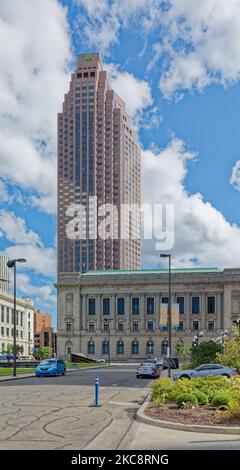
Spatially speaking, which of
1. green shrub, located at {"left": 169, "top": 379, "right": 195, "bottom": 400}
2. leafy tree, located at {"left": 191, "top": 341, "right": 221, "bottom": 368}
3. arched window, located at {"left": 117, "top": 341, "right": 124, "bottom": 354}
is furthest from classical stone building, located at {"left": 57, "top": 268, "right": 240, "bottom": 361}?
green shrub, located at {"left": 169, "top": 379, "right": 195, "bottom": 400}

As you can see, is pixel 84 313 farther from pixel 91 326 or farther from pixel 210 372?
pixel 210 372

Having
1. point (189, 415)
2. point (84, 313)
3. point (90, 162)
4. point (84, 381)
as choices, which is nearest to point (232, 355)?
point (84, 381)

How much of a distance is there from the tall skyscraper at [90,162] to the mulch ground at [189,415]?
162 meters

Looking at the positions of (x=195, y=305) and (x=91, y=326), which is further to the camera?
(x=91, y=326)

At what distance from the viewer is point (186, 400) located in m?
20.1

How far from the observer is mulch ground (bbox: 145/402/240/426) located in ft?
54.1

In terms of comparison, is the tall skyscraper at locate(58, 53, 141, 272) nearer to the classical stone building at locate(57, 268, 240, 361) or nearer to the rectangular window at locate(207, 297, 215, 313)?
the classical stone building at locate(57, 268, 240, 361)

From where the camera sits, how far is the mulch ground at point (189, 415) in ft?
54.1

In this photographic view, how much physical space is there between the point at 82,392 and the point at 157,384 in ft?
27.9

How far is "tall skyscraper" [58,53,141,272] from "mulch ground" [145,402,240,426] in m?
162

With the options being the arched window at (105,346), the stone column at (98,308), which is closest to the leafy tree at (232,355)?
the arched window at (105,346)

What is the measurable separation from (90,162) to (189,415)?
592 feet
